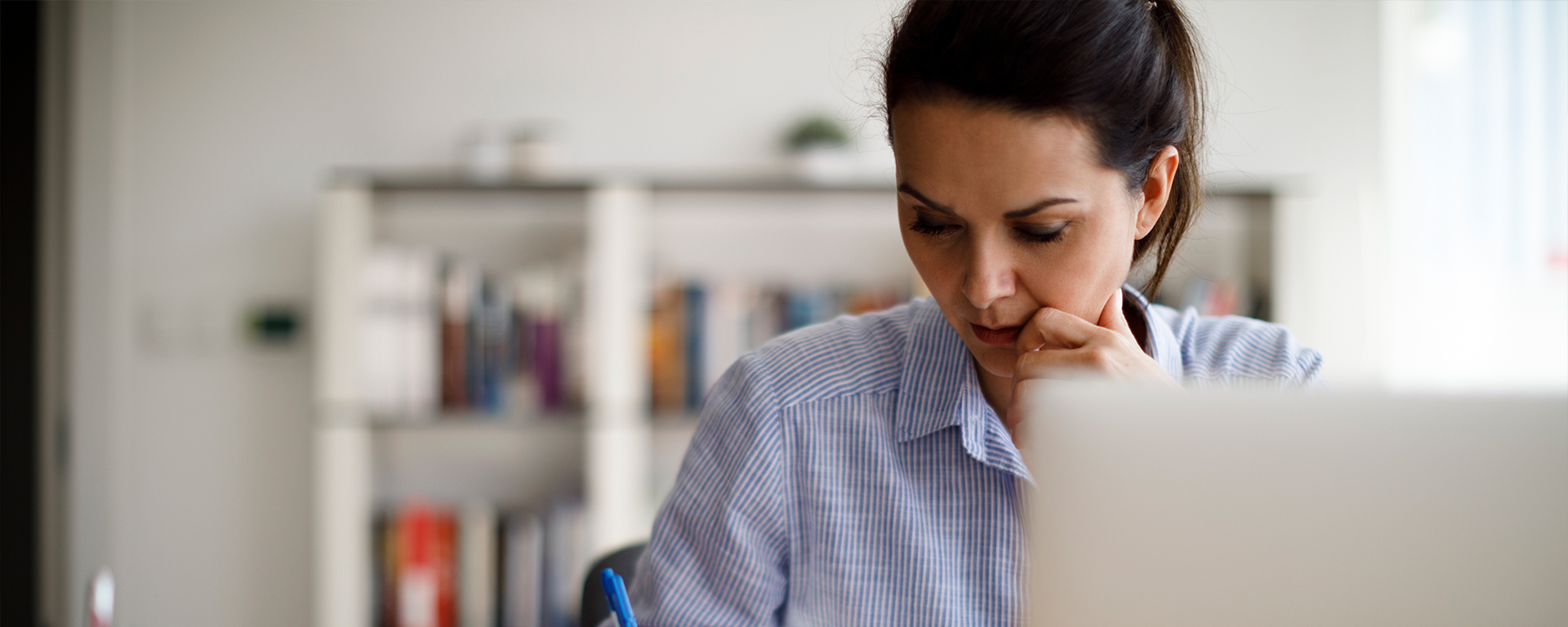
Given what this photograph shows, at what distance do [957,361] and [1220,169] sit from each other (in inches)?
51.4

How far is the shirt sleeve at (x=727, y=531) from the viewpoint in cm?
80

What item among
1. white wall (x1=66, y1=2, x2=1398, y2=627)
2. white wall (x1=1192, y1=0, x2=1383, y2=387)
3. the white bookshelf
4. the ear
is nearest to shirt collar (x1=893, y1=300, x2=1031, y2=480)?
the ear

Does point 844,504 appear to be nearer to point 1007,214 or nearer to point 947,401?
point 947,401

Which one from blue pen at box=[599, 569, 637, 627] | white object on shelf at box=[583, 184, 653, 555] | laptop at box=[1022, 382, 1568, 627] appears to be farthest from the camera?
white object on shelf at box=[583, 184, 653, 555]

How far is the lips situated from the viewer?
79 centimetres

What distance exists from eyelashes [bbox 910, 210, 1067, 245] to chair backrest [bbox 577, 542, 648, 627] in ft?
1.55

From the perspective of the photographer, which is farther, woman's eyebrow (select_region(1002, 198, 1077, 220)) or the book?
the book

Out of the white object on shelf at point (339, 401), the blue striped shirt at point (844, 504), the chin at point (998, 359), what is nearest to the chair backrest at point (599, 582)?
the blue striped shirt at point (844, 504)

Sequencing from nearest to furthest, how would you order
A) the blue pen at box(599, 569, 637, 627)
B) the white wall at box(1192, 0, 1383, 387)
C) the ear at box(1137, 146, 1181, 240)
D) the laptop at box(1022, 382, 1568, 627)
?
the laptop at box(1022, 382, 1568, 627)
the blue pen at box(599, 569, 637, 627)
the ear at box(1137, 146, 1181, 240)
the white wall at box(1192, 0, 1383, 387)

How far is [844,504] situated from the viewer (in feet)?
2.76

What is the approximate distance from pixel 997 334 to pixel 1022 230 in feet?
0.41

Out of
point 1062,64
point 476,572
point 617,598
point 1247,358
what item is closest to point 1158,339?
point 1247,358

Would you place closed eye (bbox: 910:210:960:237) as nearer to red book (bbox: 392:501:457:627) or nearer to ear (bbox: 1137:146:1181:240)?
ear (bbox: 1137:146:1181:240)

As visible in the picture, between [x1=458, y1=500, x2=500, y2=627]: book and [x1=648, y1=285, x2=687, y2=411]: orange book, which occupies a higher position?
[x1=648, y1=285, x2=687, y2=411]: orange book
